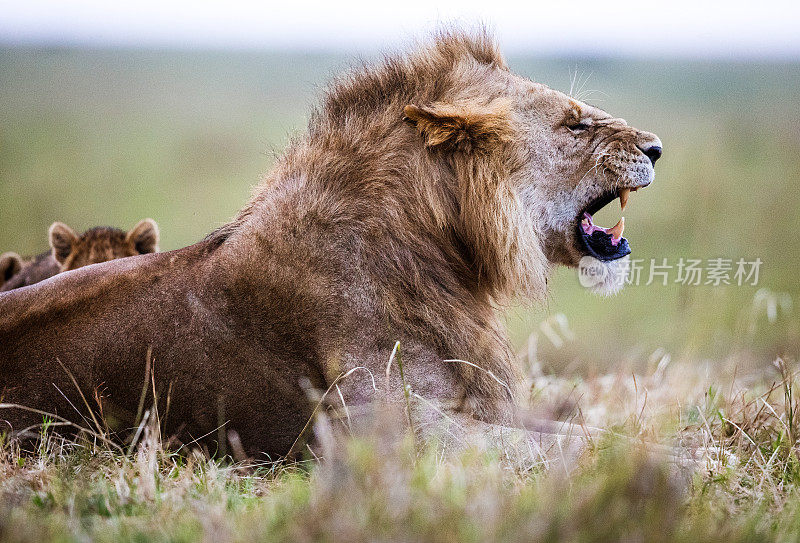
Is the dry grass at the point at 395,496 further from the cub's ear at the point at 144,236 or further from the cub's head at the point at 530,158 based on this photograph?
the cub's ear at the point at 144,236

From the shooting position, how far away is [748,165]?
1006 inches

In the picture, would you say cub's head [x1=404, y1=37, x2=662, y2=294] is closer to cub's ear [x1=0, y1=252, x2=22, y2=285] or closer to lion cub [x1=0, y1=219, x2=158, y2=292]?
lion cub [x1=0, y1=219, x2=158, y2=292]

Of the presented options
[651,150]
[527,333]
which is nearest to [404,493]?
[651,150]

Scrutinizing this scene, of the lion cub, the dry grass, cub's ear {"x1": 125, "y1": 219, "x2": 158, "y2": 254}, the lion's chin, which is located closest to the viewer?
Result: the dry grass

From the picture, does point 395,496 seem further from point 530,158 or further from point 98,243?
point 98,243

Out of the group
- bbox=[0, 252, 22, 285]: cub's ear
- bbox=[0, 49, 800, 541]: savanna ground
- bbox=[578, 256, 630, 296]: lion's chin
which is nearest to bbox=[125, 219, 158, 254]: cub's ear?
bbox=[0, 252, 22, 285]: cub's ear

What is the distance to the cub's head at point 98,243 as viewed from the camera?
666 cm

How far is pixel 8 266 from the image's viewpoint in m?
7.45

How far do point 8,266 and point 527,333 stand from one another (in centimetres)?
755

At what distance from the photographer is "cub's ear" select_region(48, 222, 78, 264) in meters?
6.73

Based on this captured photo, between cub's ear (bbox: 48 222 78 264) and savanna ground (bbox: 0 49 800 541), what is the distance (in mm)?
2392

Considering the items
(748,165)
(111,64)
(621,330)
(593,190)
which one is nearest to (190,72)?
(111,64)

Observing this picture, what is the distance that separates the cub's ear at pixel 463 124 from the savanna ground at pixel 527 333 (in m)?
0.73

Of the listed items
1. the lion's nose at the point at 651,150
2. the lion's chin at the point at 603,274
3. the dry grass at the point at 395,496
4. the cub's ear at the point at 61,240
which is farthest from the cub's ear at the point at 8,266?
the lion's nose at the point at 651,150
